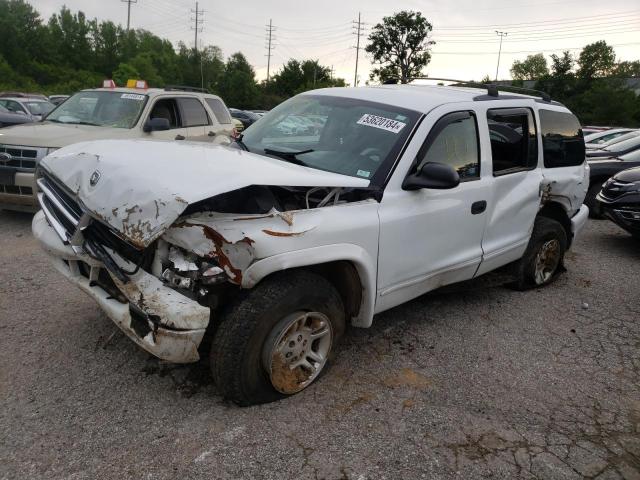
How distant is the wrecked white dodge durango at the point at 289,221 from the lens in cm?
246

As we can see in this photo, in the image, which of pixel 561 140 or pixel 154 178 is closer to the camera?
pixel 154 178

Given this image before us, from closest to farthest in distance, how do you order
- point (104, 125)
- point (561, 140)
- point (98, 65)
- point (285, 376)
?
point (285, 376) < point (561, 140) < point (104, 125) < point (98, 65)

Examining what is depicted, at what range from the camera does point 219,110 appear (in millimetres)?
8516

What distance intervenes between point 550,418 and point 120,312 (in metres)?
2.53

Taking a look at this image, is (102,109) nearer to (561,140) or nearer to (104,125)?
(104,125)

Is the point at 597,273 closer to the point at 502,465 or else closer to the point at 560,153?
the point at 560,153

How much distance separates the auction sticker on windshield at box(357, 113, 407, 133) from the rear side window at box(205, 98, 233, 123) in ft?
17.5

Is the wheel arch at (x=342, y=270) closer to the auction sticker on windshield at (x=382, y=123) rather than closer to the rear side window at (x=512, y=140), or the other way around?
the auction sticker on windshield at (x=382, y=123)

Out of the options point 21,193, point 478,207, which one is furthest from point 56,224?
point 21,193

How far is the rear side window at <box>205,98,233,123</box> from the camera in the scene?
8344mm

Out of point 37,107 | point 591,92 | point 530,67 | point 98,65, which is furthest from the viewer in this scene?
point 530,67

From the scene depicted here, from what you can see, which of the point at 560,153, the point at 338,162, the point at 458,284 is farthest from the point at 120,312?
the point at 560,153

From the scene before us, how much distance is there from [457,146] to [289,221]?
5.46 feet

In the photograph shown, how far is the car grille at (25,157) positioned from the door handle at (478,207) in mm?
5140
